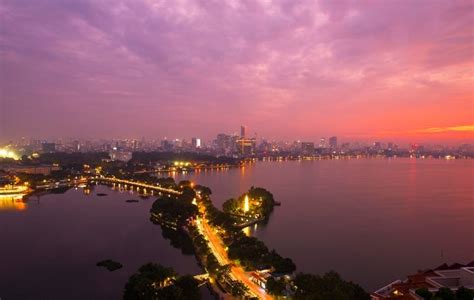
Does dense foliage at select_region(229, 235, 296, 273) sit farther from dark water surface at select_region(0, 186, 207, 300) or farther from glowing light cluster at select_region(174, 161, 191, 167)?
glowing light cluster at select_region(174, 161, 191, 167)

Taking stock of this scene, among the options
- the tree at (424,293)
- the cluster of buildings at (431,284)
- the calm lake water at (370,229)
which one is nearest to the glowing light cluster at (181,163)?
the calm lake water at (370,229)

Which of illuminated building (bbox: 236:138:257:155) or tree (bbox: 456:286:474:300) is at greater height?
illuminated building (bbox: 236:138:257:155)

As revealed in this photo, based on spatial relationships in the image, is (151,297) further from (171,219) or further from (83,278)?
(171,219)

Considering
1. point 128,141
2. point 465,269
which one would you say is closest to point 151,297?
point 465,269

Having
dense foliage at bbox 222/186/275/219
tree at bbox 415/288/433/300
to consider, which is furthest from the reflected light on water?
tree at bbox 415/288/433/300

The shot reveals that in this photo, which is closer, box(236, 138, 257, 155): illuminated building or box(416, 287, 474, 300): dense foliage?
box(416, 287, 474, 300): dense foliage

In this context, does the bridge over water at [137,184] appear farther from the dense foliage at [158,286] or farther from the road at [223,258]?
the dense foliage at [158,286]

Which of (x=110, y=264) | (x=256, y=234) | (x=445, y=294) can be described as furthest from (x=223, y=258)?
(x=445, y=294)
